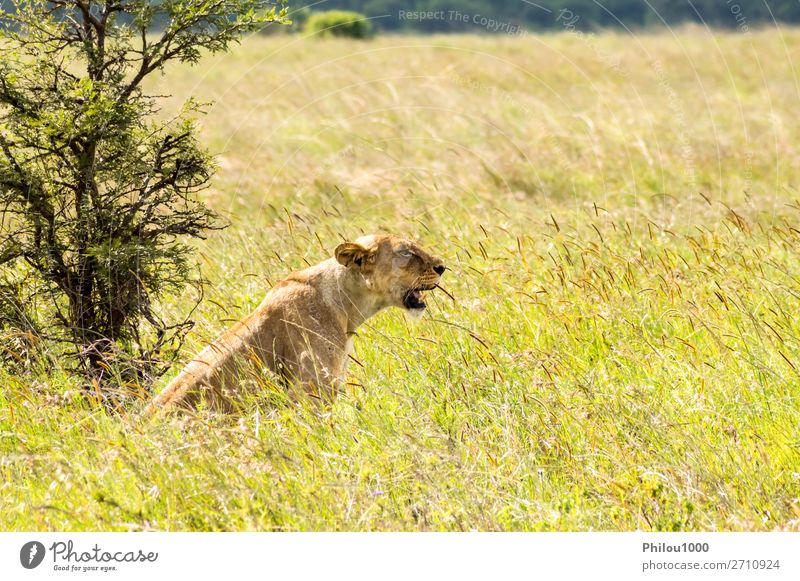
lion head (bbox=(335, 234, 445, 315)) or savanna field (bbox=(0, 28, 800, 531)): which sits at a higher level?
lion head (bbox=(335, 234, 445, 315))

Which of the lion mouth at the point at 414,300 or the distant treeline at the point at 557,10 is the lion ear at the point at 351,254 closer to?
the lion mouth at the point at 414,300

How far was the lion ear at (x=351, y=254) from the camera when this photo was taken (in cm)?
661

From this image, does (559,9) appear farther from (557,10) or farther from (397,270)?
(397,270)

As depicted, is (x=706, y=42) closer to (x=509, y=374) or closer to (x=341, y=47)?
(x=341, y=47)

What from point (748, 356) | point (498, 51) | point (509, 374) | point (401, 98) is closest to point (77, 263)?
point (509, 374)

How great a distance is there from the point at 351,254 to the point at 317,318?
17.8 inches

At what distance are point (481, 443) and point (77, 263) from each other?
3030 mm

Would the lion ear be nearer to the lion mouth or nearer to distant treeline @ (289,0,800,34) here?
the lion mouth

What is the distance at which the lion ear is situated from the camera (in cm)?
661

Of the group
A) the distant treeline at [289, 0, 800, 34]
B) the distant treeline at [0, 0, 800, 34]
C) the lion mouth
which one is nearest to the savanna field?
the lion mouth

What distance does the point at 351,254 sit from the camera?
670 cm

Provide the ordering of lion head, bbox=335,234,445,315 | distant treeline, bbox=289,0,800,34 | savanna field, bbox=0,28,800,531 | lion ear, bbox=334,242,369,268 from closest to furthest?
savanna field, bbox=0,28,800,531
lion ear, bbox=334,242,369,268
lion head, bbox=335,234,445,315
distant treeline, bbox=289,0,800,34

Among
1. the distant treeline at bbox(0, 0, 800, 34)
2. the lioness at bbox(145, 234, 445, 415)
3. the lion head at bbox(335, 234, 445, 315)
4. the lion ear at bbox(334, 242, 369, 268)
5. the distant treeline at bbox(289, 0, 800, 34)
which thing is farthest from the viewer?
the distant treeline at bbox(289, 0, 800, 34)

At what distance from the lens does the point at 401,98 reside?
18891 millimetres
